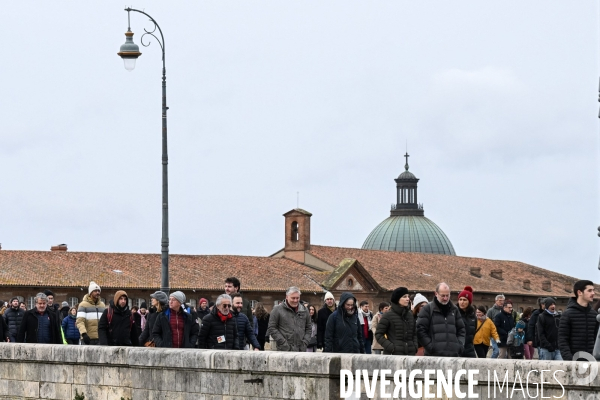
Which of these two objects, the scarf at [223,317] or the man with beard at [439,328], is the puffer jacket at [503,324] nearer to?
the scarf at [223,317]

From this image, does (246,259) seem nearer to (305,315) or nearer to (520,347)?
(520,347)

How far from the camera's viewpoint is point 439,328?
14.9 meters

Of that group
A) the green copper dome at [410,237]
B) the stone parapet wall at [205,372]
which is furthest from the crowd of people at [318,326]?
the green copper dome at [410,237]

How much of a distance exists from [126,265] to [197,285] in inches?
143

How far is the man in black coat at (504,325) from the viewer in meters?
23.5

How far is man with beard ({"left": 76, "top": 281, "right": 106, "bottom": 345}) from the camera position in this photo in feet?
62.6

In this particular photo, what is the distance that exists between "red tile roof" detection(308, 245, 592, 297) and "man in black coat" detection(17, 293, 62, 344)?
56366 millimetres

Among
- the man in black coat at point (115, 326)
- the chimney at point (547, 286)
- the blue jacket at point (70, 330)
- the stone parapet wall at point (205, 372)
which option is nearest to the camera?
the stone parapet wall at point (205, 372)

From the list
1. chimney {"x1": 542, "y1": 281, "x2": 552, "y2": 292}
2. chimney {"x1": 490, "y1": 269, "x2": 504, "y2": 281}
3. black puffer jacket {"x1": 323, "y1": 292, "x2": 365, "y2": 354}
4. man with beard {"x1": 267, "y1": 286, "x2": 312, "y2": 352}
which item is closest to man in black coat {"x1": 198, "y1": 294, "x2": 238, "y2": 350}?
man with beard {"x1": 267, "y1": 286, "x2": 312, "y2": 352}

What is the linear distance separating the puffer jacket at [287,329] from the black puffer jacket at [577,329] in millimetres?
3358

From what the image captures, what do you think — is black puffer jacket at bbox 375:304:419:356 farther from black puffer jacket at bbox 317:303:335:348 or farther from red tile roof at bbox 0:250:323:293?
red tile roof at bbox 0:250:323:293

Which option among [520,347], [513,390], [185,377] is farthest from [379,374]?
[520,347]

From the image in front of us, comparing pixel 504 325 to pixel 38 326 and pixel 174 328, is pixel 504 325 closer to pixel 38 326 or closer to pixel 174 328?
pixel 38 326

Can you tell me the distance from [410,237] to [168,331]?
9830 centimetres
